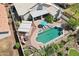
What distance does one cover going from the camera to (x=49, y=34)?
3.29m

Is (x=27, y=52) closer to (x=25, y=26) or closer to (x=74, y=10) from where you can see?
(x=25, y=26)

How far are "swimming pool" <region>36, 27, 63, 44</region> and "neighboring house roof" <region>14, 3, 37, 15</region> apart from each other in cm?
35

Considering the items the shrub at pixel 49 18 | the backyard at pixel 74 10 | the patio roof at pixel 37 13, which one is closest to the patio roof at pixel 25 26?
the patio roof at pixel 37 13

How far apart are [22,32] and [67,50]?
0.59 metres

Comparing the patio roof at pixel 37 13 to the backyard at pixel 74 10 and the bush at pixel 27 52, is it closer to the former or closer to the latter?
the backyard at pixel 74 10

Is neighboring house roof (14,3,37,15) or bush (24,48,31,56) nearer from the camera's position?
bush (24,48,31,56)

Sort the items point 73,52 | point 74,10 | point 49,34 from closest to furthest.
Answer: point 73,52
point 49,34
point 74,10

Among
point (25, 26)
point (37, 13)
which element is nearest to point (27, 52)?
point (25, 26)

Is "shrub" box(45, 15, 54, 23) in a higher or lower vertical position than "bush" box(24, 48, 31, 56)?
higher

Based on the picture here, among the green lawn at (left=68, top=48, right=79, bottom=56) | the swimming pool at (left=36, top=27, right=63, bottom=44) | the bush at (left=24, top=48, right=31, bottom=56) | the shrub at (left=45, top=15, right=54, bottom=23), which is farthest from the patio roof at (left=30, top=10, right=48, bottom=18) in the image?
the green lawn at (left=68, top=48, right=79, bottom=56)

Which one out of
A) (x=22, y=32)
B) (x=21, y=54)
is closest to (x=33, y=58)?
(x=21, y=54)

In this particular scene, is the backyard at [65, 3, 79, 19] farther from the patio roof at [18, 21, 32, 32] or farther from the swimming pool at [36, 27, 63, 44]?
the patio roof at [18, 21, 32, 32]

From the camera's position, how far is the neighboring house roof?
11.0ft

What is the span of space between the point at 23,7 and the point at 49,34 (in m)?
0.48
